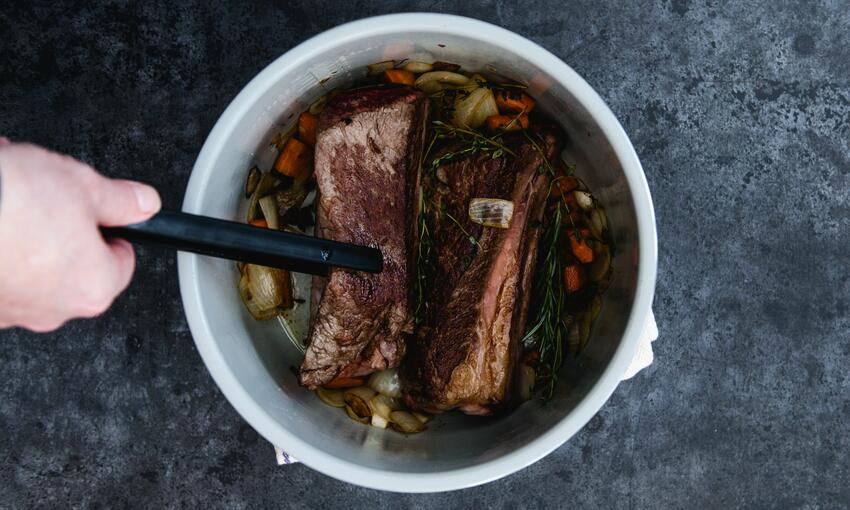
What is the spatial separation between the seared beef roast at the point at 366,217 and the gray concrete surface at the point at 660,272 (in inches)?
17.0

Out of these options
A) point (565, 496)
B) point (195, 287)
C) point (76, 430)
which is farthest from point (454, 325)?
point (76, 430)

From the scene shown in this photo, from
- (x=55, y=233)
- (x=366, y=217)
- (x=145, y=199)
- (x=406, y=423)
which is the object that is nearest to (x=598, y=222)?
(x=366, y=217)

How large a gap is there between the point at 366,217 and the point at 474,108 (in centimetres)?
34

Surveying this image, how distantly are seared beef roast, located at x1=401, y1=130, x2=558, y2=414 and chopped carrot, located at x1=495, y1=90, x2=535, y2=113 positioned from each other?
0.07m

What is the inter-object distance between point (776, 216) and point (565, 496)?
89 centimetres

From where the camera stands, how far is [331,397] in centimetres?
156

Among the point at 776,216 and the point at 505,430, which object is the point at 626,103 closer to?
the point at 776,216

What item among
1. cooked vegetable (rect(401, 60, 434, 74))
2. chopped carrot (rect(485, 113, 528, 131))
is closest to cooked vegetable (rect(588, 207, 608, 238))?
chopped carrot (rect(485, 113, 528, 131))

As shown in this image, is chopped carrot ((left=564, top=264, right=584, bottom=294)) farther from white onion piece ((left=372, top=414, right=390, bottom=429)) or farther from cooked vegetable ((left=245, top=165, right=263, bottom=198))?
cooked vegetable ((left=245, top=165, right=263, bottom=198))

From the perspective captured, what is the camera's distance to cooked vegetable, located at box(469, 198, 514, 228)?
4.63ft

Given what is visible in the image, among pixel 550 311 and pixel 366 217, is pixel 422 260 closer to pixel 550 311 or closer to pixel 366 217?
pixel 366 217

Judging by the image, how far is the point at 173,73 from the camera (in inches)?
67.8

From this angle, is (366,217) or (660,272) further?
(660,272)

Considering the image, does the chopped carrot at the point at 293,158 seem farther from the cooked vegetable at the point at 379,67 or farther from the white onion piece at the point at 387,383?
the white onion piece at the point at 387,383
